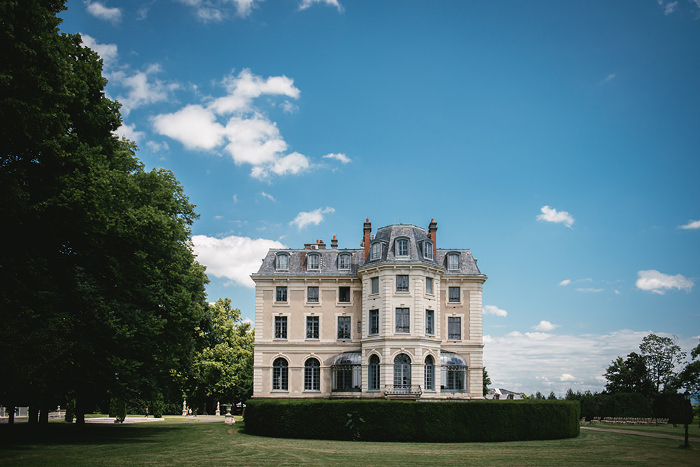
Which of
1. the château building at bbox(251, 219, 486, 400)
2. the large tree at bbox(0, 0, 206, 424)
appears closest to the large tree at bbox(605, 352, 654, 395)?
the château building at bbox(251, 219, 486, 400)

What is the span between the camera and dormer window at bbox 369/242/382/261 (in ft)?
134

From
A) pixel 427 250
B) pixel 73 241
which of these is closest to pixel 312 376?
pixel 427 250

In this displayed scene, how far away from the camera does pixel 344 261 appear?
143 feet

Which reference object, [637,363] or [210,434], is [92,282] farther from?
[637,363]

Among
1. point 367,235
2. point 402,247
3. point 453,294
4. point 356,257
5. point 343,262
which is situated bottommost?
point 453,294

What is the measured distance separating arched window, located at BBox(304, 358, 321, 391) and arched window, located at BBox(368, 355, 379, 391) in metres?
4.29

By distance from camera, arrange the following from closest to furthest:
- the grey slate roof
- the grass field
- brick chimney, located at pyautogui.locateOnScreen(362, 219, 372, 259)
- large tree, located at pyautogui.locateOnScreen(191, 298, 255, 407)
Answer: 1. the grass field
2. the grey slate roof
3. brick chimney, located at pyautogui.locateOnScreen(362, 219, 372, 259)
4. large tree, located at pyautogui.locateOnScreen(191, 298, 255, 407)

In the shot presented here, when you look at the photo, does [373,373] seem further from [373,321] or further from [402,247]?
[402,247]

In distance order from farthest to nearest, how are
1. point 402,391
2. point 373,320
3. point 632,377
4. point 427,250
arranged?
point 632,377
point 427,250
point 373,320
point 402,391

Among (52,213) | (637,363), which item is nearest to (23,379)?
(52,213)

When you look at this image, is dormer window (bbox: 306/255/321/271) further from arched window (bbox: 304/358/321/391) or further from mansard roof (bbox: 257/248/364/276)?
arched window (bbox: 304/358/321/391)

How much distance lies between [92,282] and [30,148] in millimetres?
7110

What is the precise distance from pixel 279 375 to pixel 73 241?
2268cm

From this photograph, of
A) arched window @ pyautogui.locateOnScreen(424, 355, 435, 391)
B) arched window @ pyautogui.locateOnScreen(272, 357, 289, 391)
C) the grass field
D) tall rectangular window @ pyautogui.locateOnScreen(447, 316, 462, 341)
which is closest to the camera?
the grass field
